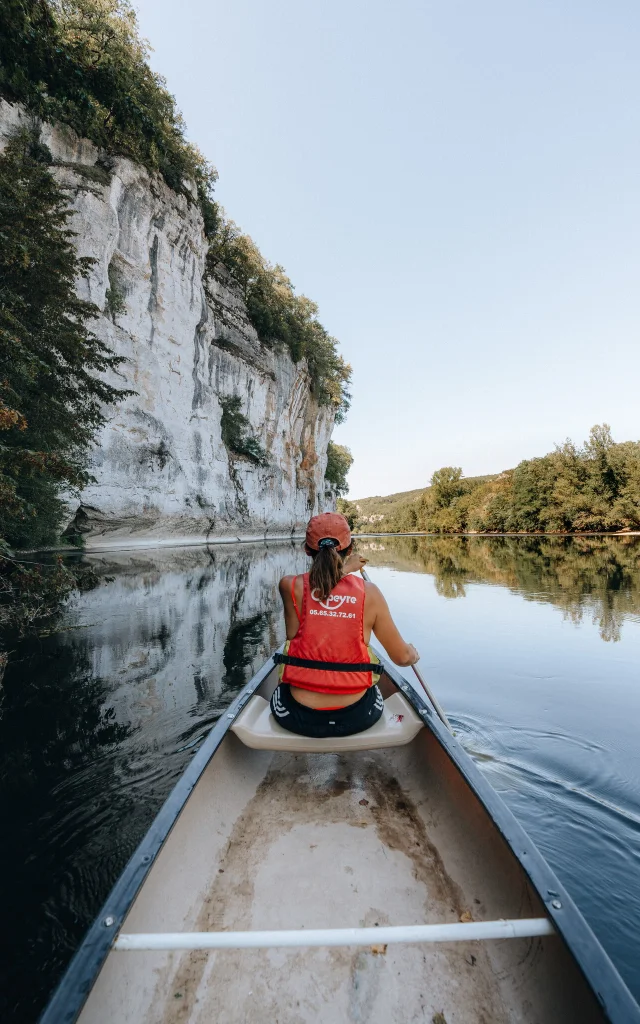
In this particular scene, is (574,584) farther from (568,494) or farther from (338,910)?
(568,494)

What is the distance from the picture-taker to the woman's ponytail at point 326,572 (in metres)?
2.53

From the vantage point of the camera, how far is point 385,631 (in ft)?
8.79

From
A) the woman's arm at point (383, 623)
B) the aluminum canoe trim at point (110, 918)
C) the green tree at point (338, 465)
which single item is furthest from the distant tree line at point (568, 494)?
the aluminum canoe trim at point (110, 918)

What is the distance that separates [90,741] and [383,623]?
2888 mm

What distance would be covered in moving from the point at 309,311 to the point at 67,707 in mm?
40111

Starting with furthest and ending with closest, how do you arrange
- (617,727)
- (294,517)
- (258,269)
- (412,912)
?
(294,517), (258,269), (617,727), (412,912)

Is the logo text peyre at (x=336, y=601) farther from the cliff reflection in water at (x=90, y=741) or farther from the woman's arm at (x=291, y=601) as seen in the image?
the cliff reflection in water at (x=90, y=741)

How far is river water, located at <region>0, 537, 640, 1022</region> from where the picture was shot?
2242 millimetres

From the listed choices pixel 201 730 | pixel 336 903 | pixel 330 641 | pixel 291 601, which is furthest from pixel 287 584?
pixel 201 730

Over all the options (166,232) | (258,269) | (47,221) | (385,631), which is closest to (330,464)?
(258,269)

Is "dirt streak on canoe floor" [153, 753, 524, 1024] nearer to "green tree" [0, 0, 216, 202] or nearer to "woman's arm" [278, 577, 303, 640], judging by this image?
"woman's arm" [278, 577, 303, 640]

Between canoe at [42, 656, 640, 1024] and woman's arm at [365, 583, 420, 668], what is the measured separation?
0.44m

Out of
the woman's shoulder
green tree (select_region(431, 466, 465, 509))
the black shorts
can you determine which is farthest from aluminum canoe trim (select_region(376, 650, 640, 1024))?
green tree (select_region(431, 466, 465, 509))

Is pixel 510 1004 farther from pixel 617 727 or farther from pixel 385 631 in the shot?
pixel 617 727
